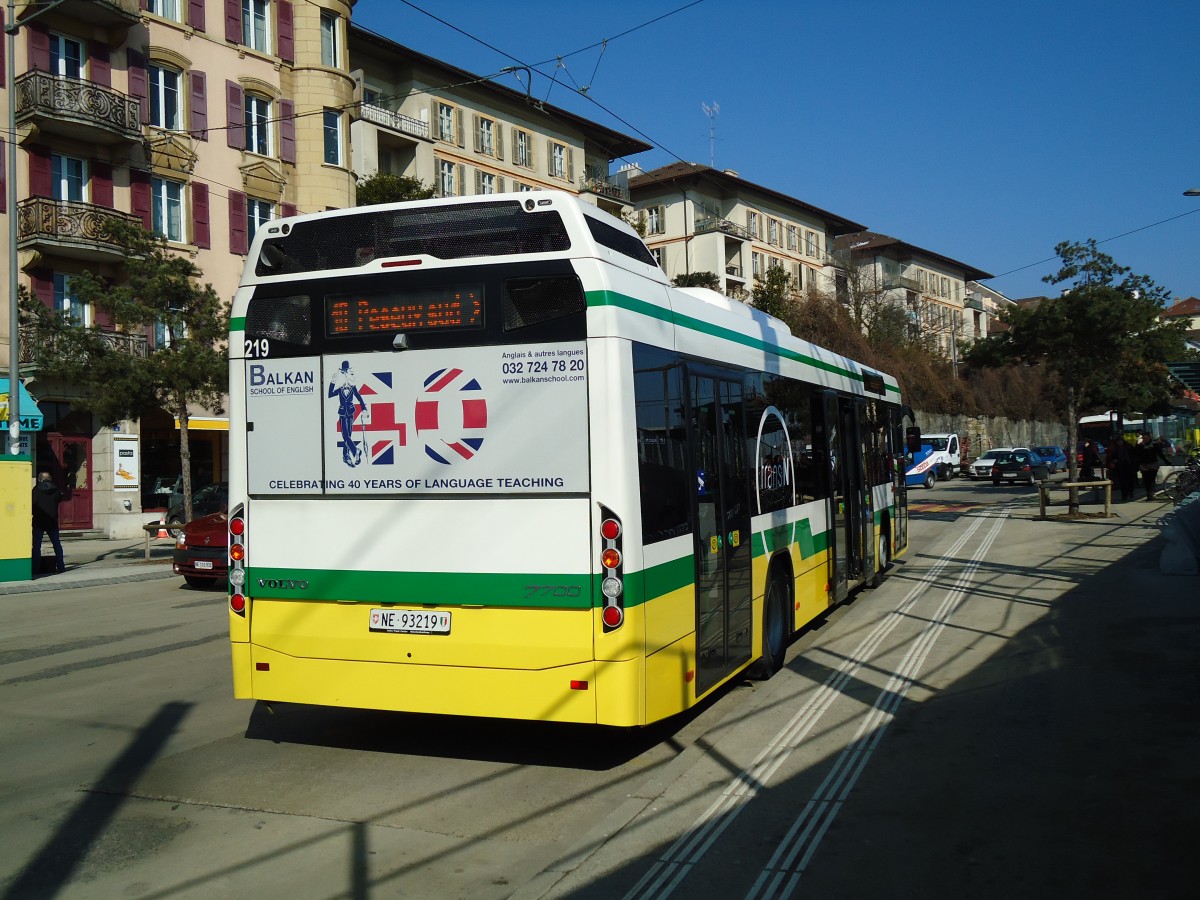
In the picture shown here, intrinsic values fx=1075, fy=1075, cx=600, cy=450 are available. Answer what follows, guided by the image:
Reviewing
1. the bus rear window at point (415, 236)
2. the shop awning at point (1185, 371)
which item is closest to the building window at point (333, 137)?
the shop awning at point (1185, 371)

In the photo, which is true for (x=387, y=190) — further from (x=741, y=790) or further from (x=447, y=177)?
(x=741, y=790)

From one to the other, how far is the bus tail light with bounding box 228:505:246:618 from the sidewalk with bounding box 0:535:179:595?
1231 cm

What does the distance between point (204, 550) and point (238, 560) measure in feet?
35.6

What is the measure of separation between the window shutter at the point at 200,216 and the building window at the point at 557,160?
71.2ft

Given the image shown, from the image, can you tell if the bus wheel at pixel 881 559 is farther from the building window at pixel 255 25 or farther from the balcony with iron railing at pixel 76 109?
the building window at pixel 255 25

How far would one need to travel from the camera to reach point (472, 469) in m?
6.16

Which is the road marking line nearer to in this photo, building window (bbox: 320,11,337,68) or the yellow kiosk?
the yellow kiosk

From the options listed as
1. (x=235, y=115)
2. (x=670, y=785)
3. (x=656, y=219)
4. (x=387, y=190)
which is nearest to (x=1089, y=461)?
(x=387, y=190)

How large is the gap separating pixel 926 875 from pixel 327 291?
4.57 meters

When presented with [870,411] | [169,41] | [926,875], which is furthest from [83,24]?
[926,875]

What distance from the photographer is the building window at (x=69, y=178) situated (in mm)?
29703

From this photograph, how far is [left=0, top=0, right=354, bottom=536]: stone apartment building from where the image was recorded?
29.0 meters

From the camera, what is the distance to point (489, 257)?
20.4 feet

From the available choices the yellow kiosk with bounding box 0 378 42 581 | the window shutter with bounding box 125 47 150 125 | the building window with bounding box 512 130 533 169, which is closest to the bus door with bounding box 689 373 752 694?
the yellow kiosk with bounding box 0 378 42 581
